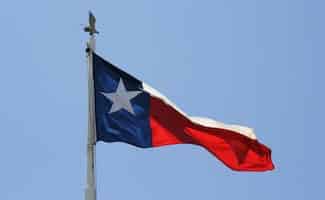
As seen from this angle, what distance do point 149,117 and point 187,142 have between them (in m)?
1.31

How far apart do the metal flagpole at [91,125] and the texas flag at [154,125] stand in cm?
31

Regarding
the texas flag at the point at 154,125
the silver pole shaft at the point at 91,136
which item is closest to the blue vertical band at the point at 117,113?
the texas flag at the point at 154,125

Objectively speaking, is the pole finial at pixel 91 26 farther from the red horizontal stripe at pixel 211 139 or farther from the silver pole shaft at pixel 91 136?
the red horizontal stripe at pixel 211 139

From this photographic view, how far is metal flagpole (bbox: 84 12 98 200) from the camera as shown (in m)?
17.2

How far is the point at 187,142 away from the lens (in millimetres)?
19516

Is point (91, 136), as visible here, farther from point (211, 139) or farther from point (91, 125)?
point (211, 139)

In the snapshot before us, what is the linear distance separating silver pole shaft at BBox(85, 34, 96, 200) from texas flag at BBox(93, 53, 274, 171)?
0.31 m

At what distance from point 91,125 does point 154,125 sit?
83.7 inches

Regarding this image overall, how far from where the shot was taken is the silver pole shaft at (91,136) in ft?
56.5

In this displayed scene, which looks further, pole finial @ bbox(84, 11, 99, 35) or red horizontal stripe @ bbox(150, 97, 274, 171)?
red horizontal stripe @ bbox(150, 97, 274, 171)

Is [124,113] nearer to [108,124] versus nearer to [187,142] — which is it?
[108,124]

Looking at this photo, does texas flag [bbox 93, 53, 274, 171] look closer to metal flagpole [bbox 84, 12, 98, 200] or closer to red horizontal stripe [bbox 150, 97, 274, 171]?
red horizontal stripe [bbox 150, 97, 274, 171]

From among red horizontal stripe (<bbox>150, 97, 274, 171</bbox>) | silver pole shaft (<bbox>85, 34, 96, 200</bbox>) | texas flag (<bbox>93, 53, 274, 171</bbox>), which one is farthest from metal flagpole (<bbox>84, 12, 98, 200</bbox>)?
red horizontal stripe (<bbox>150, 97, 274, 171</bbox>)

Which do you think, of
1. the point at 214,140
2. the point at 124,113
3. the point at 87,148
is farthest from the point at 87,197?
the point at 214,140
